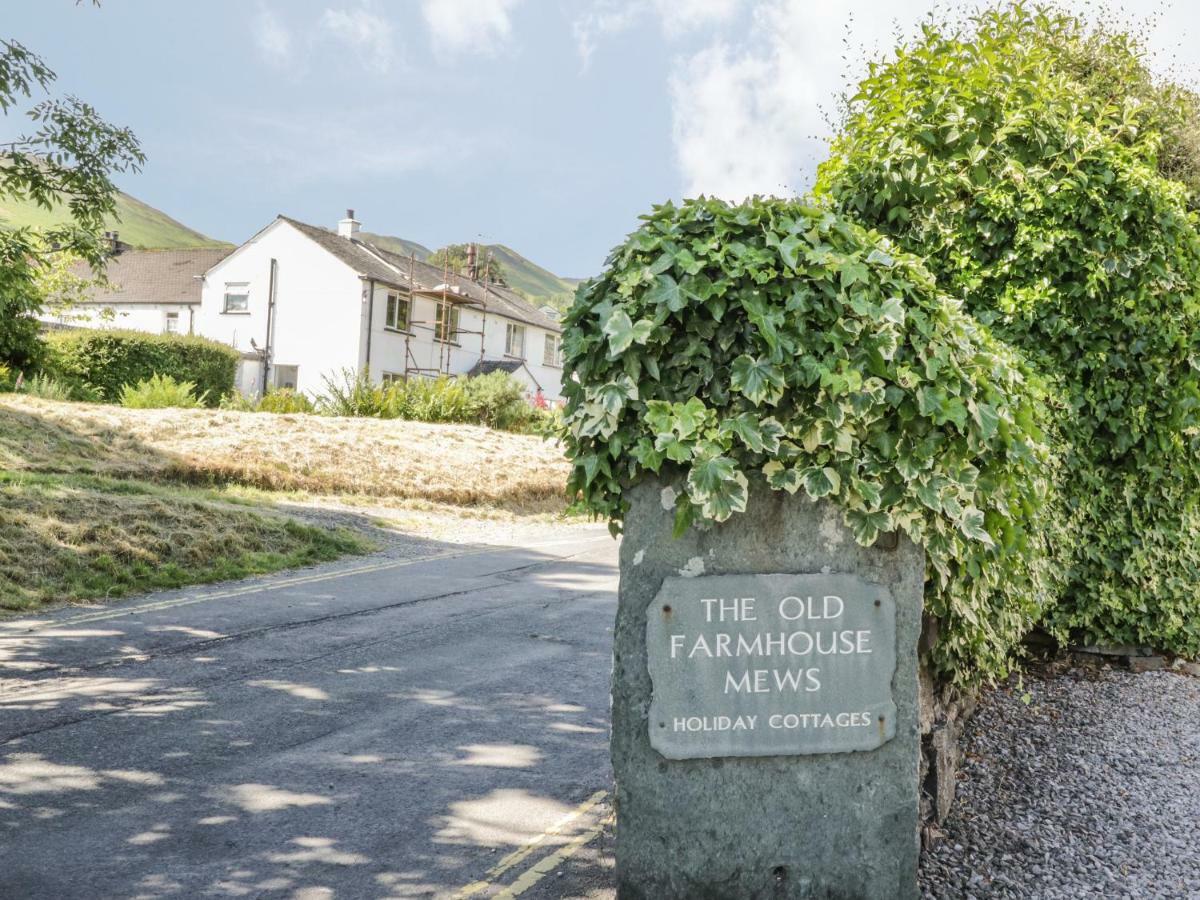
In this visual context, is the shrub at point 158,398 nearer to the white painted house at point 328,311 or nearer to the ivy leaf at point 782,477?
the white painted house at point 328,311

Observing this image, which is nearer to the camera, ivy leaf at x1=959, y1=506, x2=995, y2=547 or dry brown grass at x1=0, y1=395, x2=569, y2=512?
ivy leaf at x1=959, y1=506, x2=995, y2=547

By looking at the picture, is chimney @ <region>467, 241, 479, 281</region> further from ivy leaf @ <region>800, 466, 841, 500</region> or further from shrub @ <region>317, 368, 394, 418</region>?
ivy leaf @ <region>800, 466, 841, 500</region>

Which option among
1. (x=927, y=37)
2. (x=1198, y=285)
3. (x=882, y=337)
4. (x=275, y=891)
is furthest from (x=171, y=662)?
(x=1198, y=285)

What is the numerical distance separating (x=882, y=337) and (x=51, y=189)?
328 inches

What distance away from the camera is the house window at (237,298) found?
40969 millimetres

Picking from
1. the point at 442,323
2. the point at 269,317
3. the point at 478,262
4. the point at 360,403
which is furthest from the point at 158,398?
the point at 478,262

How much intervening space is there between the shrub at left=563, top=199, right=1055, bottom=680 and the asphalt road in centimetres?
183

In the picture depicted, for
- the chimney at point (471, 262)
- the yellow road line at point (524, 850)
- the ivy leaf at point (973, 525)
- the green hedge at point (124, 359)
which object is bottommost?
the yellow road line at point (524, 850)

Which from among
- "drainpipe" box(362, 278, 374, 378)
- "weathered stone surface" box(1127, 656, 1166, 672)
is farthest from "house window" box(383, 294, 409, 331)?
"weathered stone surface" box(1127, 656, 1166, 672)

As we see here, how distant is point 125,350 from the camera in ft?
94.8

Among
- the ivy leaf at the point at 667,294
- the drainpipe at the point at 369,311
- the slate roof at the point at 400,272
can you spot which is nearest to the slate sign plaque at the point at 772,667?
the ivy leaf at the point at 667,294

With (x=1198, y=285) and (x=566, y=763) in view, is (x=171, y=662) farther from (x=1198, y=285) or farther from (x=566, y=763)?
(x=1198, y=285)

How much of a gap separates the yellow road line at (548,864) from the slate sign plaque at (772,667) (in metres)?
0.92

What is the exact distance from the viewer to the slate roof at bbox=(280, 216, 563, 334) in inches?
1548
